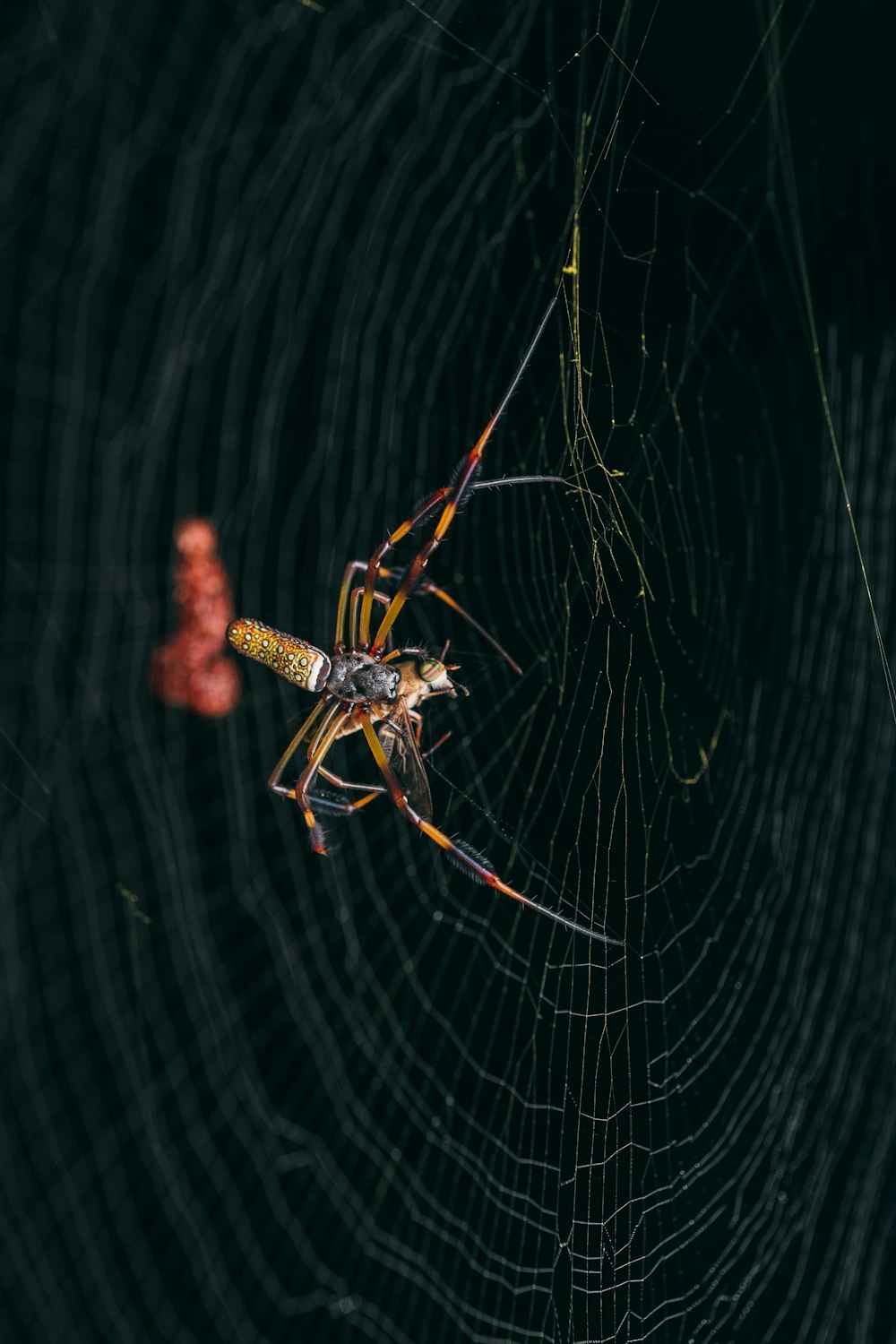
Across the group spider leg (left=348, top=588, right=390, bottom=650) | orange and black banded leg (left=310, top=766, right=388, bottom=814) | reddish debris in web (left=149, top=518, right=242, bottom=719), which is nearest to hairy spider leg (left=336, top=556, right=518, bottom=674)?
spider leg (left=348, top=588, right=390, bottom=650)

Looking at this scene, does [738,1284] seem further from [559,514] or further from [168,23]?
[168,23]

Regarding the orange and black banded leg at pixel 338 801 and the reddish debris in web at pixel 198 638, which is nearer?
the orange and black banded leg at pixel 338 801

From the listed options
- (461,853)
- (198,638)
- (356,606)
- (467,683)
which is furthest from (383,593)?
(198,638)

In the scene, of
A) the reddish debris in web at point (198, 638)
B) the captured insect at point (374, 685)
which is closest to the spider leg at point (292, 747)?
the captured insect at point (374, 685)

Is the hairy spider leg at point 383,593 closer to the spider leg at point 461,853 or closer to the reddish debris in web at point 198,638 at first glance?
the spider leg at point 461,853

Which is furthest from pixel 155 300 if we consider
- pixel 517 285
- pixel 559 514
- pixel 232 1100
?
pixel 232 1100
